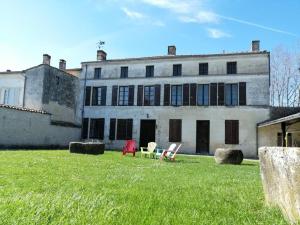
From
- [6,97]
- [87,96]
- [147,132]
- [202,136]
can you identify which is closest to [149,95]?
[147,132]

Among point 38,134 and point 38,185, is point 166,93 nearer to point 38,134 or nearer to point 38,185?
point 38,134

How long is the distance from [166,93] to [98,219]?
22.0m

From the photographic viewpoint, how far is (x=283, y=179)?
120 inches

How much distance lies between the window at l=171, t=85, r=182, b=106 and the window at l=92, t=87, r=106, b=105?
584cm

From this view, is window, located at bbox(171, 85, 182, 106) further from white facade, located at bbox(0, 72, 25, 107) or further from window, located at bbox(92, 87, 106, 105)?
white facade, located at bbox(0, 72, 25, 107)

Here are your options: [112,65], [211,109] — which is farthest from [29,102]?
[211,109]

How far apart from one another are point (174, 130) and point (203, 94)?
3.45 m

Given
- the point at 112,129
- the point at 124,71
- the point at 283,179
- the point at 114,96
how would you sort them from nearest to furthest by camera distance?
the point at 283,179 → the point at 112,129 → the point at 114,96 → the point at 124,71

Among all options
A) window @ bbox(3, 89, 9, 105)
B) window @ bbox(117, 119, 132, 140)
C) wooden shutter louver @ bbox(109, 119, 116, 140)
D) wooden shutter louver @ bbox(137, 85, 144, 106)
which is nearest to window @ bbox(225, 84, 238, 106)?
wooden shutter louver @ bbox(137, 85, 144, 106)

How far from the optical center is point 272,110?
72.4 ft

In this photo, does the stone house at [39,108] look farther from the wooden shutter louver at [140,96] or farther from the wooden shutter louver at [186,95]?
the wooden shutter louver at [186,95]

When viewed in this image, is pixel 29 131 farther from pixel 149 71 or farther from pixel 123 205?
pixel 123 205

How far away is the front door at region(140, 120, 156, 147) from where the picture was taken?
24.6 meters

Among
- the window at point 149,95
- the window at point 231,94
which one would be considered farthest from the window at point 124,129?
the window at point 231,94
